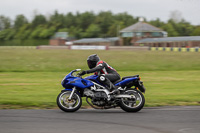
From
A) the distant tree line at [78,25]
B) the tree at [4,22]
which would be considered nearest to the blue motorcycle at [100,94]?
the distant tree line at [78,25]

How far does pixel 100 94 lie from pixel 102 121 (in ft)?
4.63

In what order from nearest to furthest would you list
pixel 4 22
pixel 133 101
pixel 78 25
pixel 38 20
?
1. pixel 133 101
2. pixel 78 25
3. pixel 38 20
4. pixel 4 22

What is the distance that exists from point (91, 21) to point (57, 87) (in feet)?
463

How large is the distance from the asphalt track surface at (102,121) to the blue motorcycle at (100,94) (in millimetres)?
207

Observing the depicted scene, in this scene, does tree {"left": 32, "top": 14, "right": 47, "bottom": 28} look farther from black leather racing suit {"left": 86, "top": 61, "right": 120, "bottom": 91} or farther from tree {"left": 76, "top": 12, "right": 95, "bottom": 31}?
black leather racing suit {"left": 86, "top": 61, "right": 120, "bottom": 91}

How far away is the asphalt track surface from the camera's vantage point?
6.86 meters

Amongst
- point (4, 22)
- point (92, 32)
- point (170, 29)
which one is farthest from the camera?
point (4, 22)

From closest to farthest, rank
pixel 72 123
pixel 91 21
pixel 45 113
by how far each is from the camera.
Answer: pixel 72 123, pixel 45 113, pixel 91 21

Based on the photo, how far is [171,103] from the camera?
432 inches

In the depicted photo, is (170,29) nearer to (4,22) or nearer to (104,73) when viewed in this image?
(4,22)

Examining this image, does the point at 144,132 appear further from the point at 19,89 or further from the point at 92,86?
the point at 19,89

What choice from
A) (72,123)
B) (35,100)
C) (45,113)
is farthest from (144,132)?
(35,100)

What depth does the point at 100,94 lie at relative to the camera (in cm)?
903

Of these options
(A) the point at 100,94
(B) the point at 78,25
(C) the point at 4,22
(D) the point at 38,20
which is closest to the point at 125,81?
(A) the point at 100,94
